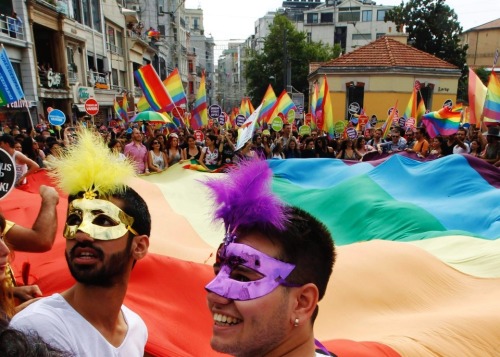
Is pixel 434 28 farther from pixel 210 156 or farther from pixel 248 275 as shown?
pixel 248 275

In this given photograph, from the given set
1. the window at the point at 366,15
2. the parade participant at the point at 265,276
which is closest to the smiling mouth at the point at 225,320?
the parade participant at the point at 265,276

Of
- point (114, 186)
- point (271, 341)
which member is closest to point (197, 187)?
point (114, 186)

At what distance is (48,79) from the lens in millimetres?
23172

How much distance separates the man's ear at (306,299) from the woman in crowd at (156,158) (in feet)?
20.8

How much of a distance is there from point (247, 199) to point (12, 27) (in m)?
23.3

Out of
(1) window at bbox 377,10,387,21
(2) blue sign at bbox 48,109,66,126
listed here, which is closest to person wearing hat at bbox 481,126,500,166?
(2) blue sign at bbox 48,109,66,126

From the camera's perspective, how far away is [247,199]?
1.39 m

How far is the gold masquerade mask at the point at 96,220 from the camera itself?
6.23 ft

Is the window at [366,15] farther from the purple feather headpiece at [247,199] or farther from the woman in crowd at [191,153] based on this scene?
the purple feather headpiece at [247,199]

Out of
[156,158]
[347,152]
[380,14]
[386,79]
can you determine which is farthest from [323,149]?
[380,14]

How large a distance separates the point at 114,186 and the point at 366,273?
232 centimetres

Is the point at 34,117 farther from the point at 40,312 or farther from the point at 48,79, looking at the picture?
the point at 40,312

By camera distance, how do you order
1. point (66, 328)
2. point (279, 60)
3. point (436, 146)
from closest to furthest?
point (66, 328)
point (436, 146)
point (279, 60)

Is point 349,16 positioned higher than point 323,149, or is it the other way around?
point 349,16
